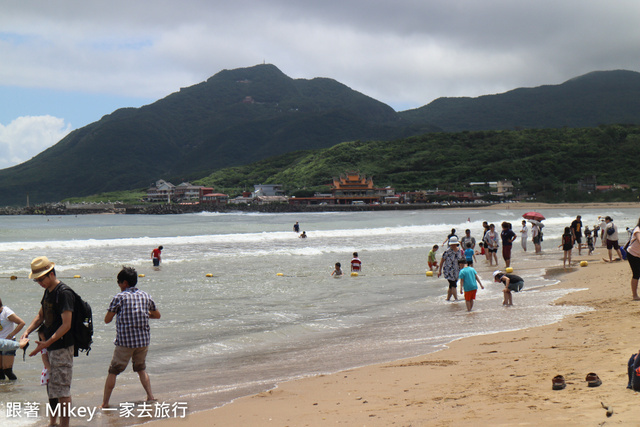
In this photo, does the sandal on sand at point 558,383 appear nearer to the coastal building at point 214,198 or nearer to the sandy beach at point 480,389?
the sandy beach at point 480,389

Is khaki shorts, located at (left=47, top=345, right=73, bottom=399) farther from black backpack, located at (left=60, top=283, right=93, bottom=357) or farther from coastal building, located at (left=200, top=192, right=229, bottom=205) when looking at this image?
coastal building, located at (left=200, top=192, right=229, bottom=205)

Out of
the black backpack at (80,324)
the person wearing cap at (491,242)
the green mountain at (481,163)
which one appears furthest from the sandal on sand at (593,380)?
the green mountain at (481,163)

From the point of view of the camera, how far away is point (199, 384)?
22.2 ft

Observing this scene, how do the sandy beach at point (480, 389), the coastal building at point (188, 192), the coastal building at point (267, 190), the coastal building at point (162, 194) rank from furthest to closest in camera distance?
the coastal building at point (162, 194) → the coastal building at point (188, 192) → the coastal building at point (267, 190) → the sandy beach at point (480, 389)

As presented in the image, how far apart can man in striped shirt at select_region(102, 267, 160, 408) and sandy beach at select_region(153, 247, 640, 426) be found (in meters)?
0.85

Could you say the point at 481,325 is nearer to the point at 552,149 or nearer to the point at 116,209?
the point at 116,209

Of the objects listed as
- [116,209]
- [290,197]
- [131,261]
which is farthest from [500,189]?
[131,261]

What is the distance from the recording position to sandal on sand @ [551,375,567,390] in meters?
4.80

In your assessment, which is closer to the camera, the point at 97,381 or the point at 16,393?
the point at 16,393

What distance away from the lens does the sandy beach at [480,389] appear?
4328mm

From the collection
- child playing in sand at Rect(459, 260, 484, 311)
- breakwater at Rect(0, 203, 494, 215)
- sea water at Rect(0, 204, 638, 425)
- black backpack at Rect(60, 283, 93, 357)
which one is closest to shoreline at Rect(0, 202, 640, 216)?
breakwater at Rect(0, 203, 494, 215)

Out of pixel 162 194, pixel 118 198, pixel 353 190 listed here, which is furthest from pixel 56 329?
pixel 118 198

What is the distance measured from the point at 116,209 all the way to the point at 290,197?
44111mm

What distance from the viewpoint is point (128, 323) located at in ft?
19.1
